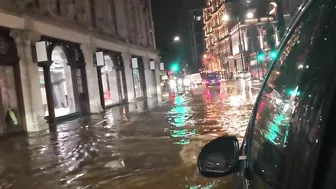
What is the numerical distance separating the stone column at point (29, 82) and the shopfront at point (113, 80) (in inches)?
352

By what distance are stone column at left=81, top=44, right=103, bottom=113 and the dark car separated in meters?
20.4

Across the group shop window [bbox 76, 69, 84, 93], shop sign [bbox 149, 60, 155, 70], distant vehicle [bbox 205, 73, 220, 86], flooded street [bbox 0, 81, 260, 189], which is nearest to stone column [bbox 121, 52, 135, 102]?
shop sign [bbox 149, 60, 155, 70]

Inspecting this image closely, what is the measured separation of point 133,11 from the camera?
34.8 meters

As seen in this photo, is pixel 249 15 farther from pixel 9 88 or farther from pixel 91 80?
pixel 9 88

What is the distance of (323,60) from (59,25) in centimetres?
1865

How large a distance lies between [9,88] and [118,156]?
8.27 meters

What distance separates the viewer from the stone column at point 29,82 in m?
15.6

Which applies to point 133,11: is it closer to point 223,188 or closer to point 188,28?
point 223,188

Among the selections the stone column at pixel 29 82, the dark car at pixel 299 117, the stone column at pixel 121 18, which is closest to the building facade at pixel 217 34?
the stone column at pixel 121 18

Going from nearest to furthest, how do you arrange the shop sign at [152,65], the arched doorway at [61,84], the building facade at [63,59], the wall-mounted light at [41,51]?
the building facade at [63,59] → the wall-mounted light at [41,51] → the arched doorway at [61,84] → the shop sign at [152,65]

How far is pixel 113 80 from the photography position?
28.0 m

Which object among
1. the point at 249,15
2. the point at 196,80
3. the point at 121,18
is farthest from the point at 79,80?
the point at 249,15

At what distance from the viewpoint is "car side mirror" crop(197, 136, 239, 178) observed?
2045mm

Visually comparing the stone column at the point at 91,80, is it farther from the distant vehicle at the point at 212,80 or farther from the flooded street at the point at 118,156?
the distant vehicle at the point at 212,80
